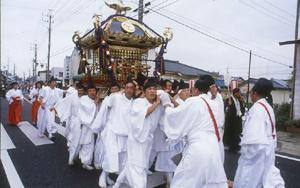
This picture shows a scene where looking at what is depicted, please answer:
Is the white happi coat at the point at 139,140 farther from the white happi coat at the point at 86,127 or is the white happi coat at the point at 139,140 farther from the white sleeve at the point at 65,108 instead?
the white sleeve at the point at 65,108

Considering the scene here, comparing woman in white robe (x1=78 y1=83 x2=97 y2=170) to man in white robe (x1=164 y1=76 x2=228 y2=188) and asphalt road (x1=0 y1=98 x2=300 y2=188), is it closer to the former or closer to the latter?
asphalt road (x1=0 y1=98 x2=300 y2=188)

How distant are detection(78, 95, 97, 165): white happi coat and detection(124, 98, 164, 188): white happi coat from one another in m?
1.71

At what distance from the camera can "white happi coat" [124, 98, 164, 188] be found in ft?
13.4

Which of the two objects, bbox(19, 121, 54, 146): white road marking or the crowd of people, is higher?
the crowd of people

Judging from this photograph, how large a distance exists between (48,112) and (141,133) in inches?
224

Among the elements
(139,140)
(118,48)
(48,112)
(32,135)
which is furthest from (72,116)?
(32,135)

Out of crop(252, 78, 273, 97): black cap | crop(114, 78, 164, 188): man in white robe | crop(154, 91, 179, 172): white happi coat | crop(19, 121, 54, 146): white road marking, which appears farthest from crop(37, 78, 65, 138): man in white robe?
crop(252, 78, 273, 97): black cap

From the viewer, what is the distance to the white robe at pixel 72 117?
19.5 feet

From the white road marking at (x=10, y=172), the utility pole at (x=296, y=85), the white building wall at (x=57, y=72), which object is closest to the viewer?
the white road marking at (x=10, y=172)

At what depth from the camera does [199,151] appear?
317cm

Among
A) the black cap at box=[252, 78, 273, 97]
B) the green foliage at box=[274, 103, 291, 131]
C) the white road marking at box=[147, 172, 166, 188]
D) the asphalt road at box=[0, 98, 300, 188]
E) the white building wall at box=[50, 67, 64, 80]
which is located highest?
the white building wall at box=[50, 67, 64, 80]

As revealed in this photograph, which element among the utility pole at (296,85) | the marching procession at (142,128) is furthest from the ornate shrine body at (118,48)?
the utility pole at (296,85)

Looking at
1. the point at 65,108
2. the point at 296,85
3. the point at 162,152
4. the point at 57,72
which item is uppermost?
the point at 57,72

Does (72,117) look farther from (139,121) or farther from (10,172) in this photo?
(139,121)
